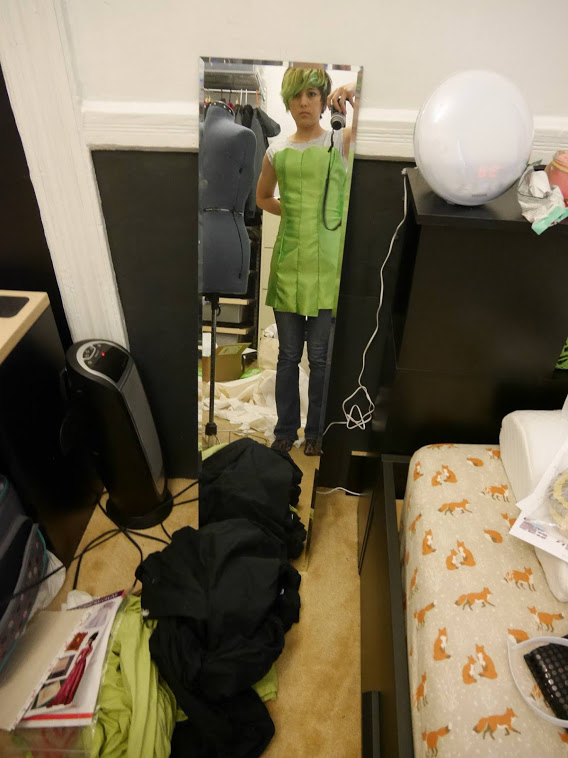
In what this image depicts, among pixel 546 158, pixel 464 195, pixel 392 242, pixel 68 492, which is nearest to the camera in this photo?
pixel 464 195

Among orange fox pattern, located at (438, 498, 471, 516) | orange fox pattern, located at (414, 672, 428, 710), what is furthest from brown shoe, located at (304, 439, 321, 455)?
orange fox pattern, located at (414, 672, 428, 710)

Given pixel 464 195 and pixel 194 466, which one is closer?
pixel 464 195

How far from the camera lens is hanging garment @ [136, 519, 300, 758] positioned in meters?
1.16

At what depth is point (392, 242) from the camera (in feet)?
4.21

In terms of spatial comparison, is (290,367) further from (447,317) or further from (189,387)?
(447,317)

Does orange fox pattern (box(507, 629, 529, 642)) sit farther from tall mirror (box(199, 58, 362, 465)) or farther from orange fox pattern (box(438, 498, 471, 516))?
tall mirror (box(199, 58, 362, 465))

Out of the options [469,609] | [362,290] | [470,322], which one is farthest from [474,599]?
[362,290]

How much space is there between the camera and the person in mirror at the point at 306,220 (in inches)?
44.2

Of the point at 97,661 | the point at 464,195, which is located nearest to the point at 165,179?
the point at 464,195

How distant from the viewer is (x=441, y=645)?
2.78 feet

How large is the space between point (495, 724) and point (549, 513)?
0.40m

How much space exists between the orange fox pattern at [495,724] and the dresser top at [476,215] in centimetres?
82

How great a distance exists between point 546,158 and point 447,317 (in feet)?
1.56

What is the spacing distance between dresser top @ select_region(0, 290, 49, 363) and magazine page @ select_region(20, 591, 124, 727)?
0.73 m
